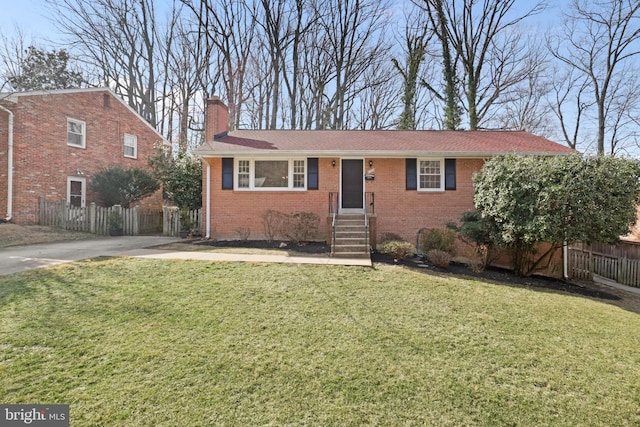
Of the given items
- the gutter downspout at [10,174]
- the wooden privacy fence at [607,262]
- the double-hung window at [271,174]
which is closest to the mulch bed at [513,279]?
the wooden privacy fence at [607,262]

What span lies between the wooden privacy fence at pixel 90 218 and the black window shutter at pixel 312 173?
25.1ft

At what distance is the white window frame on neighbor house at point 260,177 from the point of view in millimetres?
11000

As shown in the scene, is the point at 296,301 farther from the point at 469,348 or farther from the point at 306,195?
the point at 306,195

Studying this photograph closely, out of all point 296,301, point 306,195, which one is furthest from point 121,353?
point 306,195

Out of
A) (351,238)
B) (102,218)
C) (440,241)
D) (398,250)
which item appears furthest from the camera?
(102,218)

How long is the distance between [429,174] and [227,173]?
7.59m

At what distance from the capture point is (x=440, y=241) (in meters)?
8.73

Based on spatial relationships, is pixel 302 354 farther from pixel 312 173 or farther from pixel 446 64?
pixel 446 64

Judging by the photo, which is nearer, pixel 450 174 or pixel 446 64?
pixel 450 174

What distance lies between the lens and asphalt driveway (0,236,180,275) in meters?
6.50

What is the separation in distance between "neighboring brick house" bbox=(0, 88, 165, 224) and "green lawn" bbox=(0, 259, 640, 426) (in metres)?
9.42

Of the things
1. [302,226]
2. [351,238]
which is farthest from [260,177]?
[351,238]

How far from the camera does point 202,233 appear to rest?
11211mm

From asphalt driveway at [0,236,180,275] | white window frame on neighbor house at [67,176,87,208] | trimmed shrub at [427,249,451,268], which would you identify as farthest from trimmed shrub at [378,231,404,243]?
white window frame on neighbor house at [67,176,87,208]
